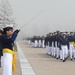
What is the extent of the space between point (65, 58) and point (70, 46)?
4.27 ft

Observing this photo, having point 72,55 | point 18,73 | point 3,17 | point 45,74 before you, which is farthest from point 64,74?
point 3,17

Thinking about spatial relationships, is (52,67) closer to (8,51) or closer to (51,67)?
(51,67)

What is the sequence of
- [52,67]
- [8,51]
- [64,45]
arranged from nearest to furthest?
[8,51]
[52,67]
[64,45]

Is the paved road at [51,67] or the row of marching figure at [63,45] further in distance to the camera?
the row of marching figure at [63,45]

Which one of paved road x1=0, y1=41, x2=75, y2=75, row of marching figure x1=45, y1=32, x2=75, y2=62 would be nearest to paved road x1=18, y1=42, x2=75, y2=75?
paved road x1=0, y1=41, x2=75, y2=75

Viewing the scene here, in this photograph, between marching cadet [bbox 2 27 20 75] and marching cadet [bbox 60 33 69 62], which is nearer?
marching cadet [bbox 2 27 20 75]

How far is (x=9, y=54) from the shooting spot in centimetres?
1073

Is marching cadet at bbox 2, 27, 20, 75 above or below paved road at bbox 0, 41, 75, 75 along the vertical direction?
above

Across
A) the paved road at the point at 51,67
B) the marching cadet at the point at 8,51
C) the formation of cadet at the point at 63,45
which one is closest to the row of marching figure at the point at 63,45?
the formation of cadet at the point at 63,45

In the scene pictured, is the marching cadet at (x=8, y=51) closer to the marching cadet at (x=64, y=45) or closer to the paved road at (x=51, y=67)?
the paved road at (x=51, y=67)

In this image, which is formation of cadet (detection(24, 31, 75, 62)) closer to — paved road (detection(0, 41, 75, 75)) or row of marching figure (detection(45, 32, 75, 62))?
row of marching figure (detection(45, 32, 75, 62))

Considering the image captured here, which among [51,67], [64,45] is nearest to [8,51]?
[51,67]

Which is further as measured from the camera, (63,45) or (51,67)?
(63,45)

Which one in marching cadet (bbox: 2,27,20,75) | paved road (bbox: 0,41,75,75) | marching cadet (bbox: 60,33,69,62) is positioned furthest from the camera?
marching cadet (bbox: 60,33,69,62)
